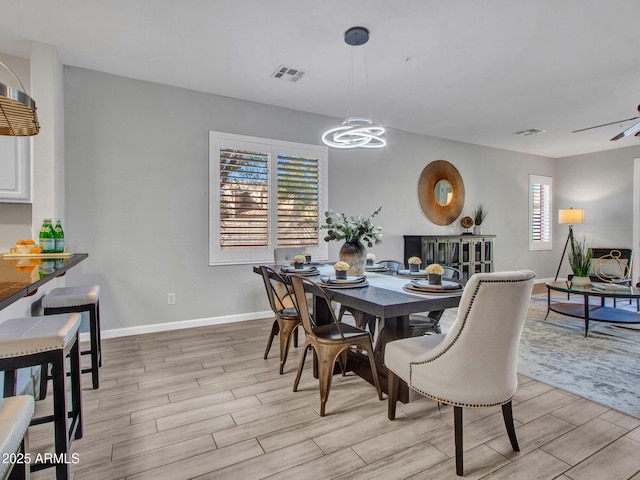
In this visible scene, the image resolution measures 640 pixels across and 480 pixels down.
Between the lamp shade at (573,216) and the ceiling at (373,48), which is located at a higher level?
the ceiling at (373,48)

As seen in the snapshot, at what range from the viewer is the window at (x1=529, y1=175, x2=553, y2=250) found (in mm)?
7504

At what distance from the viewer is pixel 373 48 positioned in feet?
10.5

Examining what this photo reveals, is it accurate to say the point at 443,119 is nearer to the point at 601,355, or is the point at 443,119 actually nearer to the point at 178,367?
the point at 601,355

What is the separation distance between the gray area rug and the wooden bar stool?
303cm

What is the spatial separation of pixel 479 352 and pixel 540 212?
7329 millimetres

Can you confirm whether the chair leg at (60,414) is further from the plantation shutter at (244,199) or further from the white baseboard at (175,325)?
the plantation shutter at (244,199)

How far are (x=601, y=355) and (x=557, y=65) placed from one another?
2.80m

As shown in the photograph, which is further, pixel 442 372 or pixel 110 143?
pixel 110 143

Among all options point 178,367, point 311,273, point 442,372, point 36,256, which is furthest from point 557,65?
point 36,256

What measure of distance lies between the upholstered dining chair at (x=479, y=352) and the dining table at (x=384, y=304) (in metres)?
0.26

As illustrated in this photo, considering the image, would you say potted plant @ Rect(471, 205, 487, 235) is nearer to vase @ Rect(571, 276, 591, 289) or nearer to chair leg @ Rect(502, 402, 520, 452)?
vase @ Rect(571, 276, 591, 289)

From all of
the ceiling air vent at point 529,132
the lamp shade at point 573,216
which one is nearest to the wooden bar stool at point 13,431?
the ceiling air vent at point 529,132

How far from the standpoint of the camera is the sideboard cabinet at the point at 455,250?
18.3ft

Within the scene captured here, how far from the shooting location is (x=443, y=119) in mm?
5262
